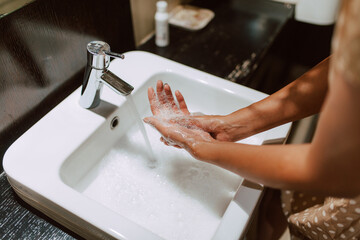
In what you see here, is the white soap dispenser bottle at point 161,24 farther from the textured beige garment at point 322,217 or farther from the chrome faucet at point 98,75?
the textured beige garment at point 322,217

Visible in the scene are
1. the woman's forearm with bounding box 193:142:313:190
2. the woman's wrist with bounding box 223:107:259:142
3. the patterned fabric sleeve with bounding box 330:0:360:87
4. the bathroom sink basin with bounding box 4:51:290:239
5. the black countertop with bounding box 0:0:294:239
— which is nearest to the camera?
the patterned fabric sleeve with bounding box 330:0:360:87

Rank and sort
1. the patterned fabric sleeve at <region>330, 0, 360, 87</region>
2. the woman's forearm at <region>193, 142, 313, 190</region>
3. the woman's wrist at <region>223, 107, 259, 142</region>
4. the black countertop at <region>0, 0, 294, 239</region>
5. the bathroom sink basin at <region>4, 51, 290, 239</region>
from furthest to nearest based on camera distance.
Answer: the black countertop at <region>0, 0, 294, 239</region>
the woman's wrist at <region>223, 107, 259, 142</region>
the bathroom sink basin at <region>4, 51, 290, 239</region>
the woman's forearm at <region>193, 142, 313, 190</region>
the patterned fabric sleeve at <region>330, 0, 360, 87</region>

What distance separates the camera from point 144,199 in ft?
2.31

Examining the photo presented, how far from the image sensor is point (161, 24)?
39.5 inches

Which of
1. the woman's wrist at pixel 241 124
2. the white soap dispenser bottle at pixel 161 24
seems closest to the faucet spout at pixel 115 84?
the woman's wrist at pixel 241 124

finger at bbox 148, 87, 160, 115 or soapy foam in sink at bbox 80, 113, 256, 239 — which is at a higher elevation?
finger at bbox 148, 87, 160, 115

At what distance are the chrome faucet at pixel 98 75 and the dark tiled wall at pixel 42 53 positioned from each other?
12 cm

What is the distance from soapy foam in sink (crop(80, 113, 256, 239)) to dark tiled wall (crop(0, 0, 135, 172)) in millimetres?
213

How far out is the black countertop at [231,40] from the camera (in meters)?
0.97

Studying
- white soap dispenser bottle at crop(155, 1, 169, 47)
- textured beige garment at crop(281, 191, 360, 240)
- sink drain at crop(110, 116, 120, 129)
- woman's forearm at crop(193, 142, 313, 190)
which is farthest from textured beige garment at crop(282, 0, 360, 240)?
white soap dispenser bottle at crop(155, 1, 169, 47)

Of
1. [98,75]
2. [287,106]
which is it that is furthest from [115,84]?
[287,106]

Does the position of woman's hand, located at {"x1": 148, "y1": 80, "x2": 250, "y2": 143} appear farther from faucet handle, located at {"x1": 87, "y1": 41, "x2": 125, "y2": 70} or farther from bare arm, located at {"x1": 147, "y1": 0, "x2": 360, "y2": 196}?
faucet handle, located at {"x1": 87, "y1": 41, "x2": 125, "y2": 70}

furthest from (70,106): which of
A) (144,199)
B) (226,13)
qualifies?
(226,13)

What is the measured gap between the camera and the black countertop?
973 mm
